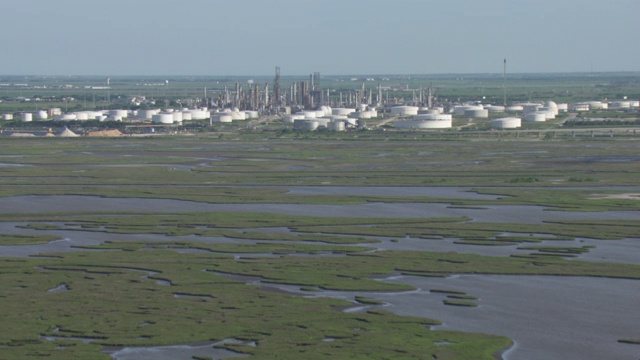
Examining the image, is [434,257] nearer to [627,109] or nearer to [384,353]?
[384,353]

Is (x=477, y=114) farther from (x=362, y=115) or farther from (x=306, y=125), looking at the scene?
(x=306, y=125)

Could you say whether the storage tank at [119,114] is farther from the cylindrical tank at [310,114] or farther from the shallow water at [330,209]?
the shallow water at [330,209]

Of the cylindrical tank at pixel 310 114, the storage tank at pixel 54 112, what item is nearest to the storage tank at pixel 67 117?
the storage tank at pixel 54 112

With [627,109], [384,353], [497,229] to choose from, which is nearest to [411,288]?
[384,353]

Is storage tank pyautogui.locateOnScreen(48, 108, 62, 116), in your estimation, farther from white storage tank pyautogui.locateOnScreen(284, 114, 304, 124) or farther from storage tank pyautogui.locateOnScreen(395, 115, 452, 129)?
storage tank pyautogui.locateOnScreen(395, 115, 452, 129)

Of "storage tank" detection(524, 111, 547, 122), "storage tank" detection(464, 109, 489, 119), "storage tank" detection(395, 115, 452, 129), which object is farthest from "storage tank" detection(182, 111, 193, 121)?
"storage tank" detection(524, 111, 547, 122)

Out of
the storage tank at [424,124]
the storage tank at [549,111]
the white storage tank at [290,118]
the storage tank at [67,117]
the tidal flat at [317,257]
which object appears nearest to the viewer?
the tidal flat at [317,257]
